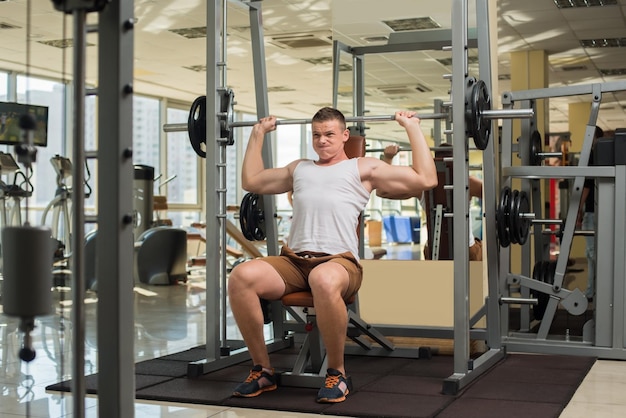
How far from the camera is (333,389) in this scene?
10.3ft

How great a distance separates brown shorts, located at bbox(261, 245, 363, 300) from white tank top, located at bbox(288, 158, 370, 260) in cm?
4

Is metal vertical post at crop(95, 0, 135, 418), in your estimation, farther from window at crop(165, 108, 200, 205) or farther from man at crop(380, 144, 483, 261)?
window at crop(165, 108, 200, 205)

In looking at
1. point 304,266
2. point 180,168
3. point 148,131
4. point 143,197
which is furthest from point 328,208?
point 180,168

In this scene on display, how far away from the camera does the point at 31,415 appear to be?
2879mm

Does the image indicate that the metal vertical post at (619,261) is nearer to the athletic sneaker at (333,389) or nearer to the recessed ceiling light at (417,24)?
the recessed ceiling light at (417,24)

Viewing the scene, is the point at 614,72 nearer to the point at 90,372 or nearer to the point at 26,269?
the point at 90,372

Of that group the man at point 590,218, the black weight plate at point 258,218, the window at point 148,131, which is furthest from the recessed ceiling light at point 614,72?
the black weight plate at point 258,218

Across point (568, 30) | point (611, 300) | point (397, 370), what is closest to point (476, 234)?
point (611, 300)

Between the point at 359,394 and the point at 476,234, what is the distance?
2247 mm

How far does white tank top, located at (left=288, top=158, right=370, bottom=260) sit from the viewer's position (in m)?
3.45

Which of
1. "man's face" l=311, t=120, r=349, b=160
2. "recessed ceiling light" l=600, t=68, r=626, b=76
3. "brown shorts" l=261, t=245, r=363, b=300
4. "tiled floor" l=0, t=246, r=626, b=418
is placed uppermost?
"recessed ceiling light" l=600, t=68, r=626, b=76

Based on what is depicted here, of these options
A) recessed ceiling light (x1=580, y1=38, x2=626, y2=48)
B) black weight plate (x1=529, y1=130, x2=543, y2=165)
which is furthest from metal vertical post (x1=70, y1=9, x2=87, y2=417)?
recessed ceiling light (x1=580, y1=38, x2=626, y2=48)

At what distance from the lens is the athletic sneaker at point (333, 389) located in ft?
10.2

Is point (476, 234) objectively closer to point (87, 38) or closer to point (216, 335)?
point (216, 335)
